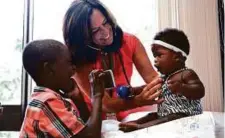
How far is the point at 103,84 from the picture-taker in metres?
0.85

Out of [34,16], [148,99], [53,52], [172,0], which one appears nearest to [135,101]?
[148,99]

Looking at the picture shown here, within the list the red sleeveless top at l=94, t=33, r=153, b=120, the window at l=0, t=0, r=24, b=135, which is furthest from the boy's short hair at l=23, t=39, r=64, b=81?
the window at l=0, t=0, r=24, b=135

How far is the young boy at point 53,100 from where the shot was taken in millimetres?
710

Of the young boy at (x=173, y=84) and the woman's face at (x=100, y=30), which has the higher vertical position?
the woman's face at (x=100, y=30)

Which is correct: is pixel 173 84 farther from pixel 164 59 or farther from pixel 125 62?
A: pixel 125 62

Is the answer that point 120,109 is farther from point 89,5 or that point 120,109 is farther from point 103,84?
point 89,5

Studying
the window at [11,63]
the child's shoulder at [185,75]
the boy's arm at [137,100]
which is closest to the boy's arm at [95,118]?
the boy's arm at [137,100]

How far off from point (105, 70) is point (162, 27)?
0.26 m

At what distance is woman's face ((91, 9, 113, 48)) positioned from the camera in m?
0.99

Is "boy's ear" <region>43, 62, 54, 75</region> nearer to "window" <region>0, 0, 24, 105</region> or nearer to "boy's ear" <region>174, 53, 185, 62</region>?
"boy's ear" <region>174, 53, 185, 62</region>

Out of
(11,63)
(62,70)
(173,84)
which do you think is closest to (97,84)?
(62,70)

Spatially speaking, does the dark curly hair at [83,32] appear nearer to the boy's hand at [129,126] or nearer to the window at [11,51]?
the boy's hand at [129,126]

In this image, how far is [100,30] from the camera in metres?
0.99

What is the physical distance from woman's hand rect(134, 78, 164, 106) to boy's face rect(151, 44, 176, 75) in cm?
3
